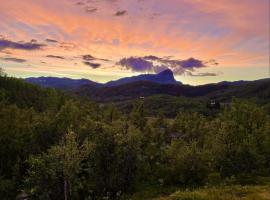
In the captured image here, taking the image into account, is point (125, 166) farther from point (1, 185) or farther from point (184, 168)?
point (184, 168)

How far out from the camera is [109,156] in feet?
119

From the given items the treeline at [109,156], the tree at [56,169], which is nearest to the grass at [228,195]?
the treeline at [109,156]

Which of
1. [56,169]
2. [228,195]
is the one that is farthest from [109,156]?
[228,195]

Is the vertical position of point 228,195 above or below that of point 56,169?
below

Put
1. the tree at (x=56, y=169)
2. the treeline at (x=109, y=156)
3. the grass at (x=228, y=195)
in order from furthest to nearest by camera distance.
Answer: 1. the grass at (x=228, y=195)
2. the treeline at (x=109, y=156)
3. the tree at (x=56, y=169)

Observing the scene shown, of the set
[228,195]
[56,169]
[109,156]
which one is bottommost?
[228,195]

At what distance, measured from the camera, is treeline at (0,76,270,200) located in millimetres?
33594

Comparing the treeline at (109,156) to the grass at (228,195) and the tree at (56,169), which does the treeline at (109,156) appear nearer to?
the tree at (56,169)

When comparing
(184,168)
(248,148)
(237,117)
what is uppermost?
(237,117)

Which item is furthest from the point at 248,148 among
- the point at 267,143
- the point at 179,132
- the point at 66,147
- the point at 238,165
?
the point at 179,132

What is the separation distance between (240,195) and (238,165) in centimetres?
2001

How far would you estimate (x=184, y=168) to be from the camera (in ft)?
193

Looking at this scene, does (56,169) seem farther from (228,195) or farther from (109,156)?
(228,195)

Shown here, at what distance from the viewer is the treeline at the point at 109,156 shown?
1323 inches
